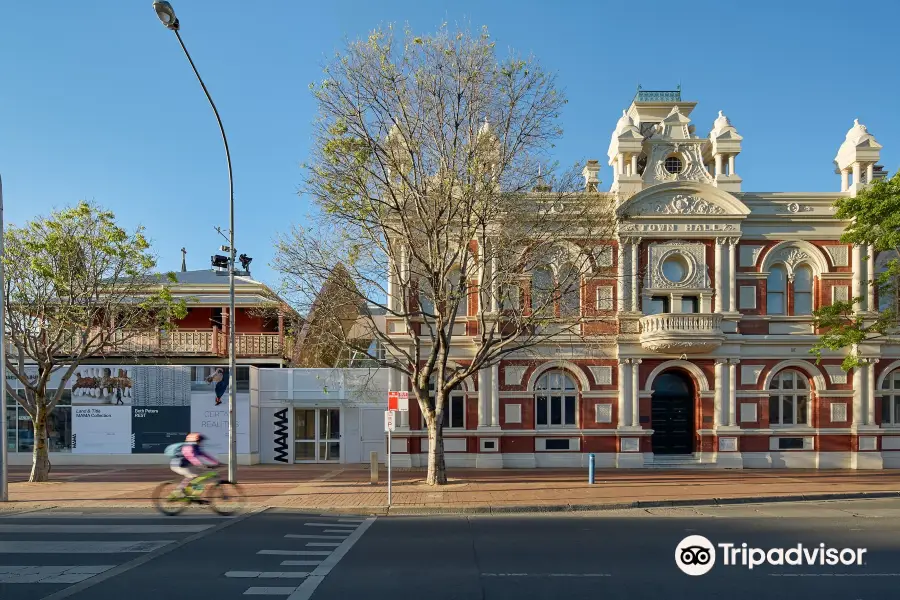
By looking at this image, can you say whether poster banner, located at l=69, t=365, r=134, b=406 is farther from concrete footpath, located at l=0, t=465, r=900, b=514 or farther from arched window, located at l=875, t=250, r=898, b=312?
arched window, located at l=875, t=250, r=898, b=312

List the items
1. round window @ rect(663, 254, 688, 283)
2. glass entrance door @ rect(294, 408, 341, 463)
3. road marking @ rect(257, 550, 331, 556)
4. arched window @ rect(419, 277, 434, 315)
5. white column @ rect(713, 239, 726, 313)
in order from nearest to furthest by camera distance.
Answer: road marking @ rect(257, 550, 331, 556) → arched window @ rect(419, 277, 434, 315) → white column @ rect(713, 239, 726, 313) → round window @ rect(663, 254, 688, 283) → glass entrance door @ rect(294, 408, 341, 463)

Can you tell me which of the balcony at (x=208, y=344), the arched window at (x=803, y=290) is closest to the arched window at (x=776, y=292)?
the arched window at (x=803, y=290)

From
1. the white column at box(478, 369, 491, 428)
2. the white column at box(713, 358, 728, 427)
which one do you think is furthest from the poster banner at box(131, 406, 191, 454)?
the white column at box(713, 358, 728, 427)

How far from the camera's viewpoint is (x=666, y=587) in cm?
930

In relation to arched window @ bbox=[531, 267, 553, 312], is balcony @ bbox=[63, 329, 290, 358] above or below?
below

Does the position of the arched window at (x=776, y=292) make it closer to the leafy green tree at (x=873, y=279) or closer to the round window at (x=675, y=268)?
the leafy green tree at (x=873, y=279)

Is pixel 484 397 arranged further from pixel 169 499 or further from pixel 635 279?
pixel 169 499

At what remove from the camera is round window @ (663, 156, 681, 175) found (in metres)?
27.8

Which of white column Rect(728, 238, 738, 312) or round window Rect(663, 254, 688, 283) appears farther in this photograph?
round window Rect(663, 254, 688, 283)

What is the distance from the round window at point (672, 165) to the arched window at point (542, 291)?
6.05 metres

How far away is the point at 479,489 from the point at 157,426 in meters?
14.6

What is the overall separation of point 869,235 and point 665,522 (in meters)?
15.1

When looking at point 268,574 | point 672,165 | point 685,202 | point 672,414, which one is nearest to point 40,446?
point 268,574

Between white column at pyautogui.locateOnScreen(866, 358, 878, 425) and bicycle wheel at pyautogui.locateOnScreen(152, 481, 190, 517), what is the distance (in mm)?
23207
